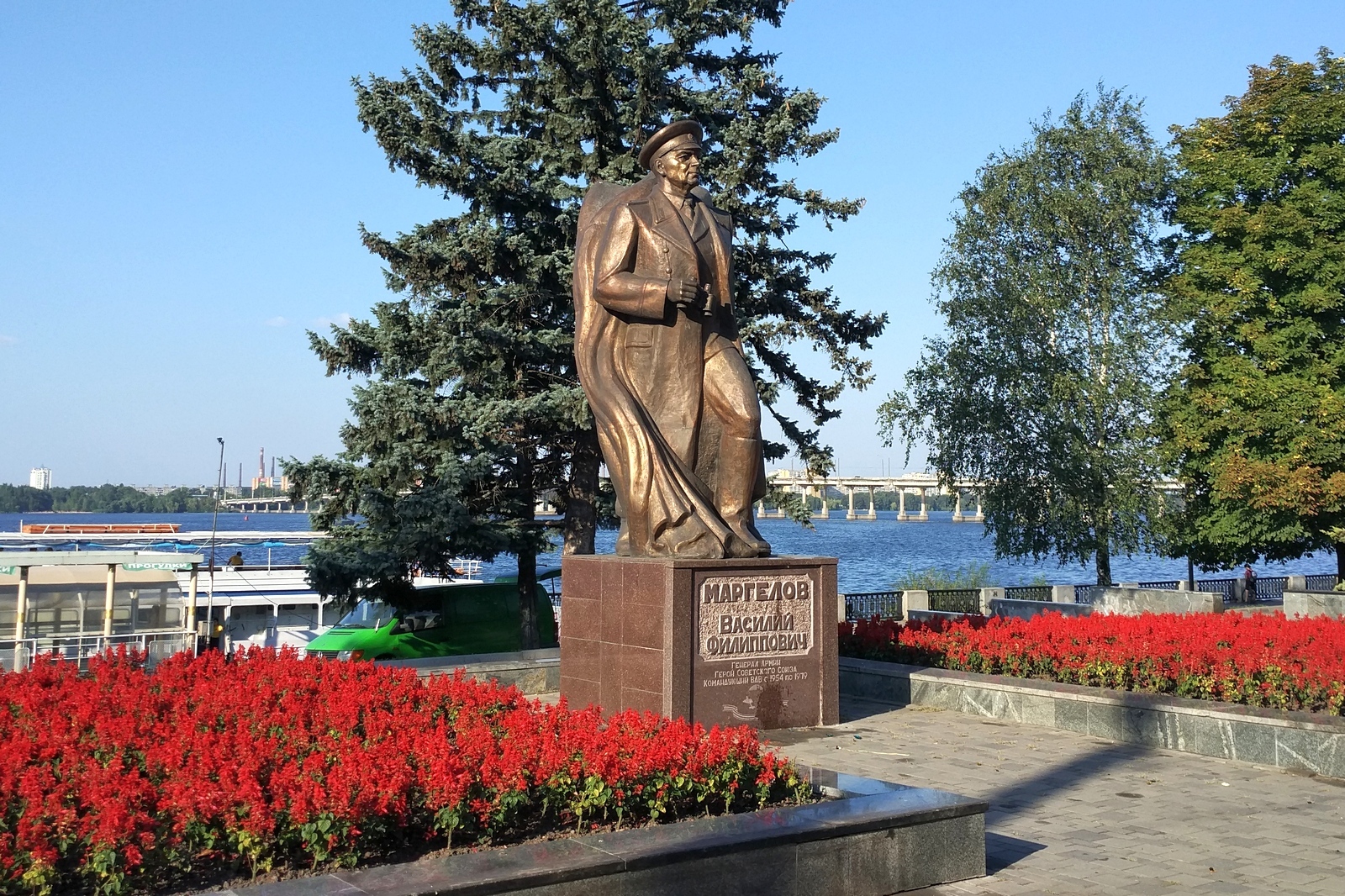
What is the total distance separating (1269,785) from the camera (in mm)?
7750

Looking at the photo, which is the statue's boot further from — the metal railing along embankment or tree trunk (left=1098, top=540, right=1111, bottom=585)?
tree trunk (left=1098, top=540, right=1111, bottom=585)

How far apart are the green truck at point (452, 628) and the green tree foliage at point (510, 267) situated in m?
1.14

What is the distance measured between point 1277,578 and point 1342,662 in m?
21.3

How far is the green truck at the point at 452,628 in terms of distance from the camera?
18.2 meters

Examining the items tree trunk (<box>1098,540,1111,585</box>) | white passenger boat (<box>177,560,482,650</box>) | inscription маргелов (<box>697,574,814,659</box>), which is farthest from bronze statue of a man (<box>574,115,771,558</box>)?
tree trunk (<box>1098,540,1111,585</box>)

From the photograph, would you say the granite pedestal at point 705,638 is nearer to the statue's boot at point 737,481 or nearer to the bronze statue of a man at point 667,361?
the bronze statue of a man at point 667,361

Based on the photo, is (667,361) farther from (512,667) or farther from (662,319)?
(512,667)

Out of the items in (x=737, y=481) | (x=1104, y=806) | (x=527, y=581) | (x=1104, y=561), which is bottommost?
(x=1104, y=806)

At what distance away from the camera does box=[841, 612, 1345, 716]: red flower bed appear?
9.23 metres

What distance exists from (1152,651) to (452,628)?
11.6 m

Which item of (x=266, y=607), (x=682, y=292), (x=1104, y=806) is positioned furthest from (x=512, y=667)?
(x=266, y=607)

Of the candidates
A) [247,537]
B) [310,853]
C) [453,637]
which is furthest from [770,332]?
[247,537]

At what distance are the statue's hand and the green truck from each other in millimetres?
10829

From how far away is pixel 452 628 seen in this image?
18922 millimetres
